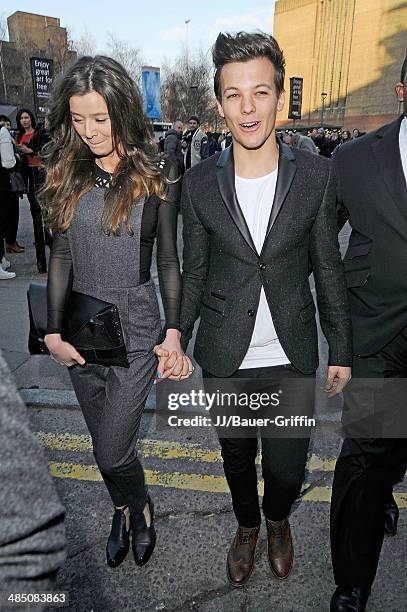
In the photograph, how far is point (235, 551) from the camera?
2.25 meters

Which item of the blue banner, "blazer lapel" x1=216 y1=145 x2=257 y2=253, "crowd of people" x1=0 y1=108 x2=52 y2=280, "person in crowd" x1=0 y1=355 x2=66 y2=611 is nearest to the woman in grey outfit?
"blazer lapel" x1=216 y1=145 x2=257 y2=253

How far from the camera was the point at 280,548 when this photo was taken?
7.30 ft

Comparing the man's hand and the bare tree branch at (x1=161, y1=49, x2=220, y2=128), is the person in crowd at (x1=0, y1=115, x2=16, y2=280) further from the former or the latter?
the bare tree branch at (x1=161, y1=49, x2=220, y2=128)

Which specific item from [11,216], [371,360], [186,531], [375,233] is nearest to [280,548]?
[186,531]

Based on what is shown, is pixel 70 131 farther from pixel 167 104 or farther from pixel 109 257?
pixel 167 104

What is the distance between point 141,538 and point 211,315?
1.12 metres

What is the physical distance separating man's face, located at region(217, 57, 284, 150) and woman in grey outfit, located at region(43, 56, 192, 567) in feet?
1.19

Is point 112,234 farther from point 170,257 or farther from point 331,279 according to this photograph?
point 331,279

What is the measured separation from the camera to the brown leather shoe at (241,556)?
2172 millimetres

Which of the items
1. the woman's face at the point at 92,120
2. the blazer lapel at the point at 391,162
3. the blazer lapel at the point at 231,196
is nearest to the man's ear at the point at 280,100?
the blazer lapel at the point at 231,196

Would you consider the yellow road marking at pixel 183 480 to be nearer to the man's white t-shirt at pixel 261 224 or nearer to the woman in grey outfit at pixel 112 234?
the woman in grey outfit at pixel 112 234

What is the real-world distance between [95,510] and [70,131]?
1905 millimetres

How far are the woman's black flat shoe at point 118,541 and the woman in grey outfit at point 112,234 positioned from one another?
0.31 meters

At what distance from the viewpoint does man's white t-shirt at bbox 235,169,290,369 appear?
192cm
